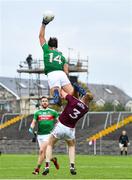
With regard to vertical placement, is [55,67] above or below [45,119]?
above

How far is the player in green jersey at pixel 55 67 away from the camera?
17938mm

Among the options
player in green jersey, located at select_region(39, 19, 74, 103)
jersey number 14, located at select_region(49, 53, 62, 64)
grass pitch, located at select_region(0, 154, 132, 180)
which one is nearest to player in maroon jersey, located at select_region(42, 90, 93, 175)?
player in green jersey, located at select_region(39, 19, 74, 103)

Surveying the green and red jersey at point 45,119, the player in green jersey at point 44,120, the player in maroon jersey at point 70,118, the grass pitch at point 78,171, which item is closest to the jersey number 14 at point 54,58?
the player in maroon jersey at point 70,118

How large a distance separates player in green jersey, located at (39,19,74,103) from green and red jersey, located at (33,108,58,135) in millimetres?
2499

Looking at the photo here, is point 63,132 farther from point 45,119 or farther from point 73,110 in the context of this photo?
point 45,119

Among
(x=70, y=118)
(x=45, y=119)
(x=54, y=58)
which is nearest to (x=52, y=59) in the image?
(x=54, y=58)

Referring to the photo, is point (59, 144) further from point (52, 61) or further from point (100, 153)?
point (52, 61)

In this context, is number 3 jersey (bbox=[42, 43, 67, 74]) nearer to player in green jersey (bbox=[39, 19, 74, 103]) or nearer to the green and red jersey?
player in green jersey (bbox=[39, 19, 74, 103])

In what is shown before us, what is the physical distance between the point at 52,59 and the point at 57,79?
538mm

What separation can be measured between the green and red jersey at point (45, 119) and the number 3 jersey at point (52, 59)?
2534mm

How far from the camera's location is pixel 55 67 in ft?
59.6

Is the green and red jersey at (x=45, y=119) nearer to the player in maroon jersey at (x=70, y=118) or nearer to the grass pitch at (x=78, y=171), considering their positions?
the grass pitch at (x=78, y=171)

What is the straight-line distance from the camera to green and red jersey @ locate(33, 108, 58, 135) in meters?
20.5

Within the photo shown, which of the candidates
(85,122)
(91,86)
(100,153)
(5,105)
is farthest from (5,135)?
(91,86)
